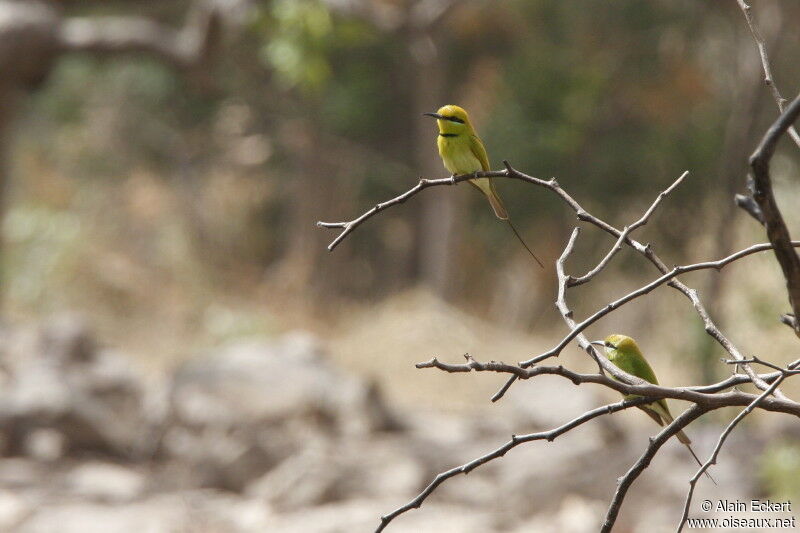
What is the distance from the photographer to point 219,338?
7.34 meters

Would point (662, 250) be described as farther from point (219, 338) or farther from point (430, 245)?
point (219, 338)

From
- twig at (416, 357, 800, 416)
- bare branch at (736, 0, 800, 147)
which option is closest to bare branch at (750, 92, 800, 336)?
twig at (416, 357, 800, 416)

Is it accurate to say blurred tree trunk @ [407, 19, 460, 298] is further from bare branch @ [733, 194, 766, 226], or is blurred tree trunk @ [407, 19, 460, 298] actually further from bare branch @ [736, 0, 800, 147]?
bare branch @ [733, 194, 766, 226]

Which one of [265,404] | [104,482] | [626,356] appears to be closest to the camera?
[626,356]

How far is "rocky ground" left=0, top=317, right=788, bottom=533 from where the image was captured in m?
4.68

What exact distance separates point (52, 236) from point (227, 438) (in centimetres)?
310

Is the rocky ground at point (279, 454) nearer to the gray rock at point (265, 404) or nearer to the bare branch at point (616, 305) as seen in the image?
the gray rock at point (265, 404)

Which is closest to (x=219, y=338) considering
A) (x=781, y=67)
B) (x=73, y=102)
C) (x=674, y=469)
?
(x=73, y=102)

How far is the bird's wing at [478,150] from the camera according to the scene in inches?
56.4

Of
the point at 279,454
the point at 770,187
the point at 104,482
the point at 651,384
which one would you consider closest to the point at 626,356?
the point at 651,384

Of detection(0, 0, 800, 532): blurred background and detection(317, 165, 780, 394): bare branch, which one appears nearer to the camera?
detection(317, 165, 780, 394): bare branch

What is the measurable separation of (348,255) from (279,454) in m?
3.93

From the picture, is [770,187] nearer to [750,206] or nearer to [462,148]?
[750,206]

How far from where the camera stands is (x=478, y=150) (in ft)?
4.78
